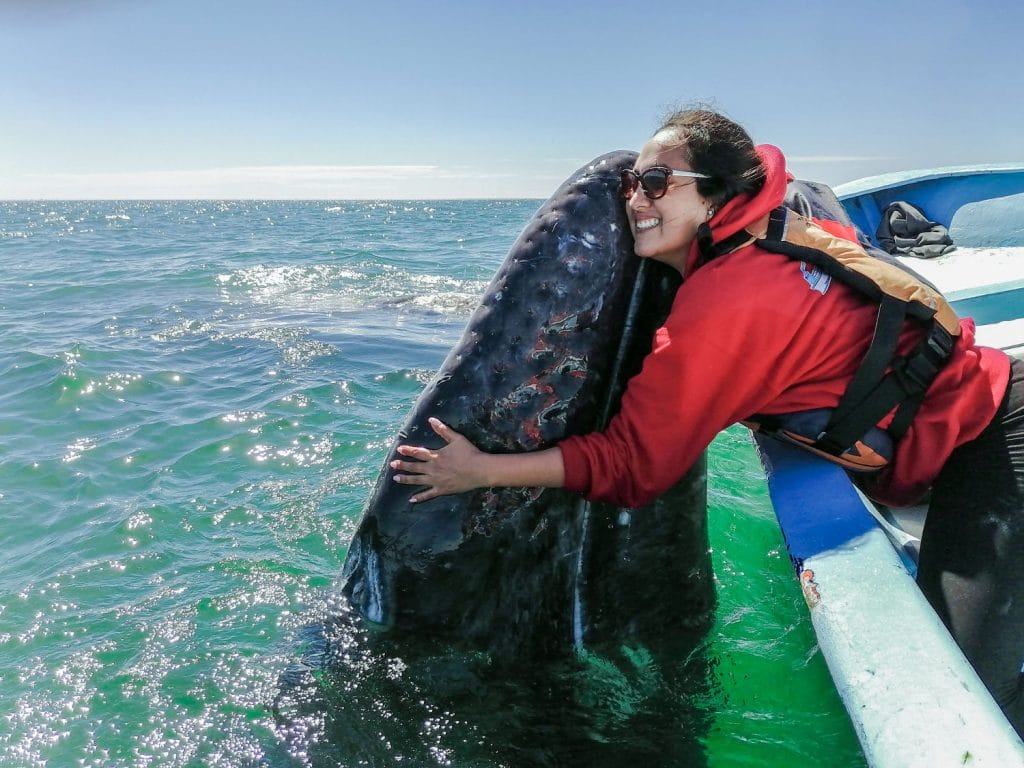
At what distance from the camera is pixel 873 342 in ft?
8.38

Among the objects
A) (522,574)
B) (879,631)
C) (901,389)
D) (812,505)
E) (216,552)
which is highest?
(901,389)

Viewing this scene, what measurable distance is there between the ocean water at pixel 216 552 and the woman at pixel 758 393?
0.80m

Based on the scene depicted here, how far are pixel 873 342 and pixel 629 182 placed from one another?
0.91 metres

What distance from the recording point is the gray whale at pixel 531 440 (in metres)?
2.53

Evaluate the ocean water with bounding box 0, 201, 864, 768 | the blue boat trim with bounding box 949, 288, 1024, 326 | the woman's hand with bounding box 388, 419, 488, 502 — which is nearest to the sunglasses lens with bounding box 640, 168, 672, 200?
the woman's hand with bounding box 388, 419, 488, 502

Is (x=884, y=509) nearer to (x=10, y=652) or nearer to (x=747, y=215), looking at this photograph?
(x=747, y=215)

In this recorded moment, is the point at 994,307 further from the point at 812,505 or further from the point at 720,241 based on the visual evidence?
the point at 720,241

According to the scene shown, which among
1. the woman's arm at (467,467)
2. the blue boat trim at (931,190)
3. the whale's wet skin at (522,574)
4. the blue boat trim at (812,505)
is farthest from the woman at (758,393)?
the blue boat trim at (931,190)

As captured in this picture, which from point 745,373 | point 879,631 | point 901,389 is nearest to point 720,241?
point 745,373

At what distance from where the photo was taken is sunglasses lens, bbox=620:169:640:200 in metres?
2.62

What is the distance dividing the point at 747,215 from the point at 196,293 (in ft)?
52.9

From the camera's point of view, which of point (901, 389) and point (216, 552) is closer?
point (901, 389)

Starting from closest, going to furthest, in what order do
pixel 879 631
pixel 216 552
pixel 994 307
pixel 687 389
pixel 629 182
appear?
pixel 879 631 → pixel 687 389 → pixel 629 182 → pixel 216 552 → pixel 994 307

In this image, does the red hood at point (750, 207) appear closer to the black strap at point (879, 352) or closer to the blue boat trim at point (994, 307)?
the black strap at point (879, 352)
